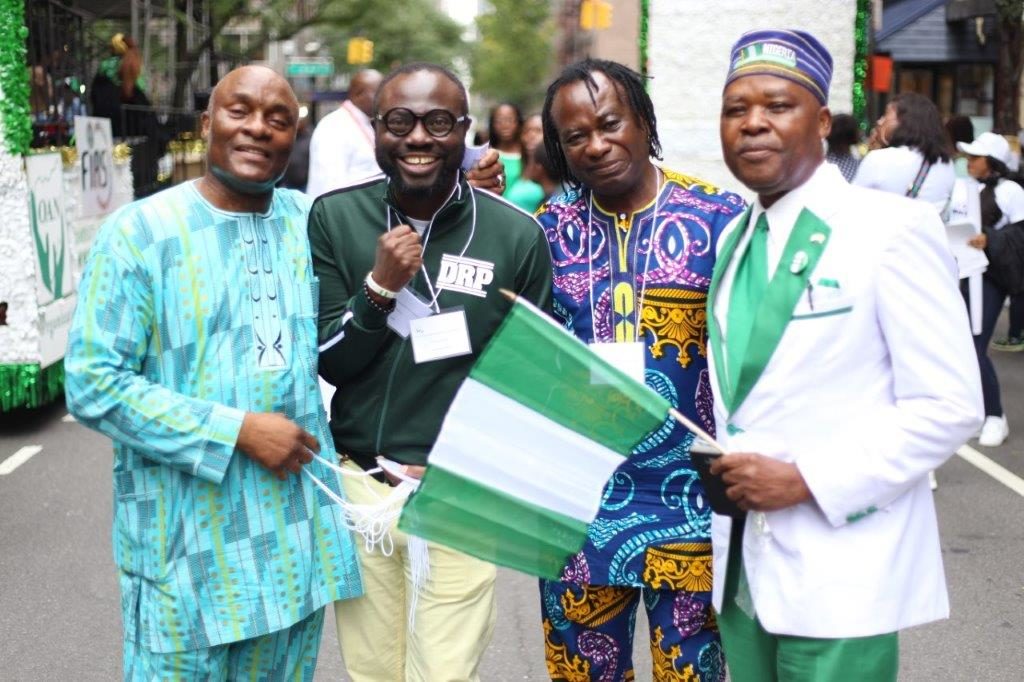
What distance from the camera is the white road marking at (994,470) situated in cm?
709

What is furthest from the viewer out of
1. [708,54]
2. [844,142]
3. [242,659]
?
[708,54]

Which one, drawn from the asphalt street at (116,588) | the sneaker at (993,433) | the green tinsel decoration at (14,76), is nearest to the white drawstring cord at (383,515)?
the asphalt street at (116,588)

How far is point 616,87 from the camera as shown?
3104 millimetres

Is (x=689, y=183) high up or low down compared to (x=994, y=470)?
up

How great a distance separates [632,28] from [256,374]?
5275cm

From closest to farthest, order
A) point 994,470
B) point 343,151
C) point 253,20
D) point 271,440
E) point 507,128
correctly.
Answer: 1. point 271,440
2. point 994,470
3. point 343,151
4. point 507,128
5. point 253,20

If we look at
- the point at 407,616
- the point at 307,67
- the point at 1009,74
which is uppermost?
the point at 307,67

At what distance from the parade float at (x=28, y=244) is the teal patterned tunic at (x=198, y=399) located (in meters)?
5.51

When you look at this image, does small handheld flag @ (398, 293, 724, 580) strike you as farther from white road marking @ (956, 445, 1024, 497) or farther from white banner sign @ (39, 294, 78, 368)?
white banner sign @ (39, 294, 78, 368)

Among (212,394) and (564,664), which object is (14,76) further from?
(564,664)

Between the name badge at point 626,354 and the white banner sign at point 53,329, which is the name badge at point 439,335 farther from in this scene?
the white banner sign at point 53,329

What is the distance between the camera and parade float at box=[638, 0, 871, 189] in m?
8.35

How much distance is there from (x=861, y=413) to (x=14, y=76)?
21.7 feet

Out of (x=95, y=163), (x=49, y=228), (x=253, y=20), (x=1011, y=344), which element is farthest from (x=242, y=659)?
(x=253, y=20)
